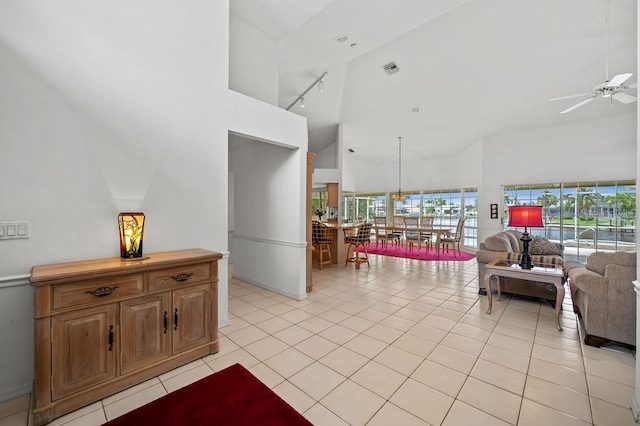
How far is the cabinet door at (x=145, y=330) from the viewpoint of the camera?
1.95 metres

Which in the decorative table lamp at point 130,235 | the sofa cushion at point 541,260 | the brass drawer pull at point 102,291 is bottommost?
the sofa cushion at point 541,260

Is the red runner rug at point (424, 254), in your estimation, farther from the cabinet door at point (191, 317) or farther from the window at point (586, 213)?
the cabinet door at point (191, 317)

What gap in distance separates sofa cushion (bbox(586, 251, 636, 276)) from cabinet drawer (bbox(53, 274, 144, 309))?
419cm

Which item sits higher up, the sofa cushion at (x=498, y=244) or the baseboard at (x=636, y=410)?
the sofa cushion at (x=498, y=244)

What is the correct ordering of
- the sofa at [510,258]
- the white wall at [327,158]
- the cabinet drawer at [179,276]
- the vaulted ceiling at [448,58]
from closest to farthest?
the cabinet drawer at [179,276] < the sofa at [510,258] < the vaulted ceiling at [448,58] < the white wall at [327,158]

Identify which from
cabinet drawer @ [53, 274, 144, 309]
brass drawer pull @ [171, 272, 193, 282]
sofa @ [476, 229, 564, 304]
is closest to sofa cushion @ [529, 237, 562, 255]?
sofa @ [476, 229, 564, 304]

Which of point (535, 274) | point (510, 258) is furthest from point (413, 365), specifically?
point (510, 258)

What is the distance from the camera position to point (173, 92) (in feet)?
8.64

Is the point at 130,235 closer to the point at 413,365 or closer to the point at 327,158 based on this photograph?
the point at 413,365

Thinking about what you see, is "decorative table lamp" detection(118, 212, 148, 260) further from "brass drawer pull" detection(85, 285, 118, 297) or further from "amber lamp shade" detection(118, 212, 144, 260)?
"brass drawer pull" detection(85, 285, 118, 297)

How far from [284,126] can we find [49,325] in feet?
9.67

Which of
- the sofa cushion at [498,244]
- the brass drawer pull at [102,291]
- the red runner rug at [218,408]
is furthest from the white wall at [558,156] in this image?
the brass drawer pull at [102,291]

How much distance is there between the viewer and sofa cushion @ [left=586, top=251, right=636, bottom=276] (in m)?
2.54

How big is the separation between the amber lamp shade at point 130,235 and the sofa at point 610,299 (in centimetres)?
420
